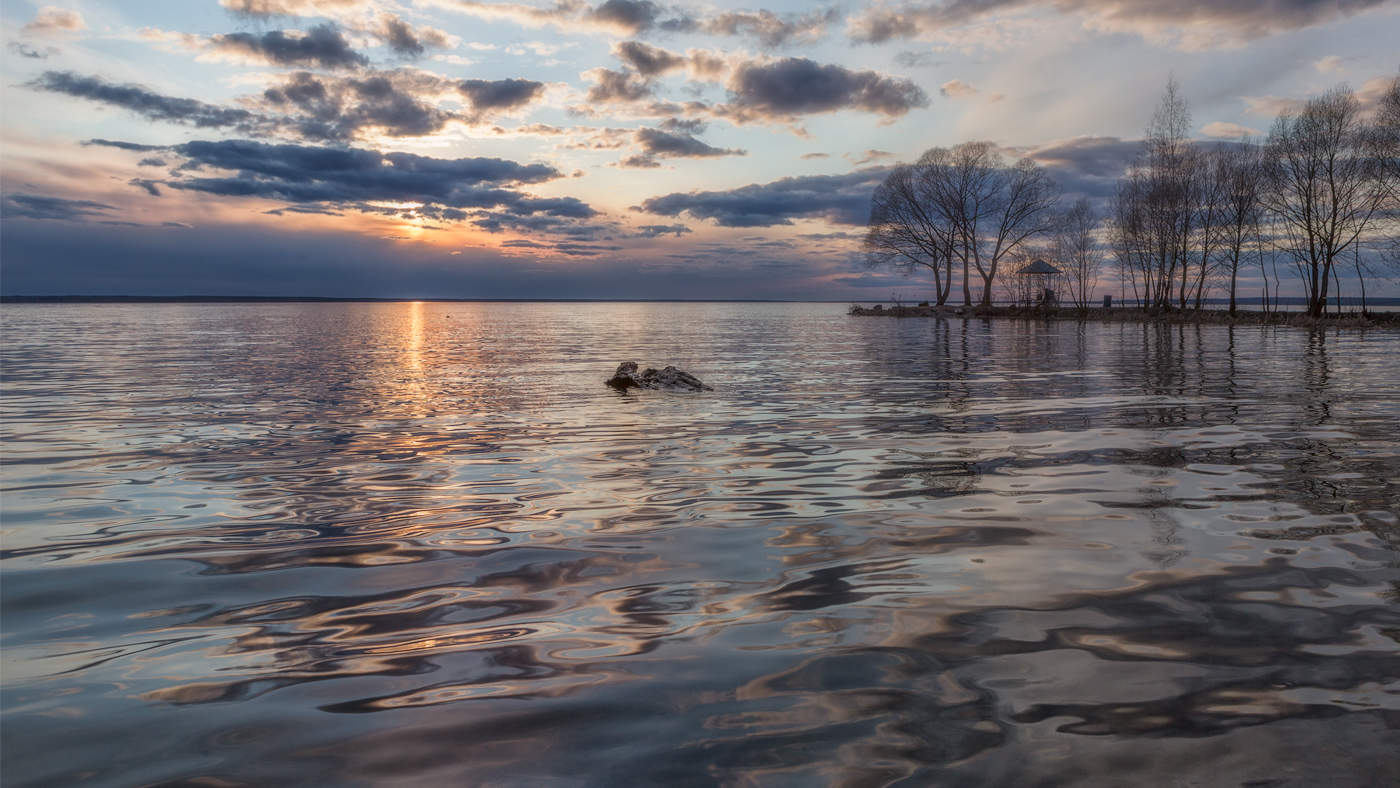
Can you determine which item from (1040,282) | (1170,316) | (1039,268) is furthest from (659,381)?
(1039,268)

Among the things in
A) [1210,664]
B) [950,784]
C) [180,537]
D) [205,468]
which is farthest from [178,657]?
[205,468]

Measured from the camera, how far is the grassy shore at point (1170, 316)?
138 feet

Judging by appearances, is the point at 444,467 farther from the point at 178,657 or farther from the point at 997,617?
the point at 997,617

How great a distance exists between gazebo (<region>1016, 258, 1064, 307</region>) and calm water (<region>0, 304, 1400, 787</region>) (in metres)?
60.7

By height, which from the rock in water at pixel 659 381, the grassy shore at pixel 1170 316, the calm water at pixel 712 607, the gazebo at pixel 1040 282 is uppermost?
the gazebo at pixel 1040 282

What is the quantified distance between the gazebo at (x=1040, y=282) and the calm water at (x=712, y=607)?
199 ft

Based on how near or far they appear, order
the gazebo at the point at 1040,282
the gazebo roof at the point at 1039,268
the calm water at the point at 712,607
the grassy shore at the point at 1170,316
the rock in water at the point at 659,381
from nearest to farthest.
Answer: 1. the calm water at the point at 712,607
2. the rock in water at the point at 659,381
3. the grassy shore at the point at 1170,316
4. the gazebo at the point at 1040,282
5. the gazebo roof at the point at 1039,268

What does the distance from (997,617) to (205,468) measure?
7.96 metres

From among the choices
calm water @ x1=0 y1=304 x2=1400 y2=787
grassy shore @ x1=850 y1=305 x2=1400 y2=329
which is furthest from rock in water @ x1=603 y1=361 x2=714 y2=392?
grassy shore @ x1=850 y1=305 x2=1400 y2=329

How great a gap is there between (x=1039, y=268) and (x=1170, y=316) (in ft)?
80.2

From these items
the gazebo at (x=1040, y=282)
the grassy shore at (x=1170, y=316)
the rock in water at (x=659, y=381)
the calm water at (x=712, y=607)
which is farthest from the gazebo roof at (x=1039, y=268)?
the calm water at (x=712, y=607)

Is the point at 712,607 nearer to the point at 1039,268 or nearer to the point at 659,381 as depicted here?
the point at 659,381

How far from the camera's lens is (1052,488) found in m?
6.44

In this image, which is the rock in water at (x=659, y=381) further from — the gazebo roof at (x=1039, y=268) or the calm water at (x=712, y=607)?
the gazebo roof at (x=1039, y=268)
